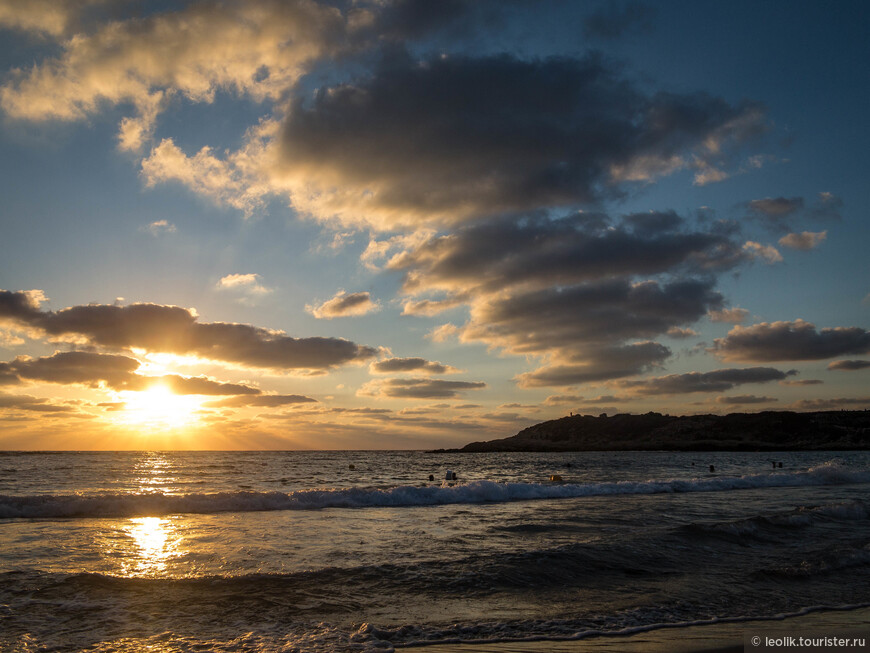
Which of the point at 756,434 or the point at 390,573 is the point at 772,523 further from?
the point at 756,434

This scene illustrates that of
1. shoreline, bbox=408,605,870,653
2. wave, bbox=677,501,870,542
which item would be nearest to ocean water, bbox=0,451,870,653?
wave, bbox=677,501,870,542

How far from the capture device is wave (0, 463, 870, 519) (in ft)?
72.4

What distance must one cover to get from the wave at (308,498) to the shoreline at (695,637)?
18632 mm

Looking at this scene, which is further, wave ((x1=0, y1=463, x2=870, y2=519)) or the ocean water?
wave ((x1=0, y1=463, x2=870, y2=519))

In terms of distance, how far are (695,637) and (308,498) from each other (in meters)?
21.1

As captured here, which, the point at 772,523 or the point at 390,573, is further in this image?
the point at 772,523

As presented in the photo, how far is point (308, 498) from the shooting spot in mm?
25969

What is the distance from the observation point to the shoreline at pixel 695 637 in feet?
24.9

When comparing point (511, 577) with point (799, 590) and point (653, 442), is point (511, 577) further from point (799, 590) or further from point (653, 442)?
point (653, 442)

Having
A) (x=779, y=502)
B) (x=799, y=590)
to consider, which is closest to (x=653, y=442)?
(x=779, y=502)

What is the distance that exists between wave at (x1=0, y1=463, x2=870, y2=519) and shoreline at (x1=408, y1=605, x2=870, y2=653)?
61.1ft

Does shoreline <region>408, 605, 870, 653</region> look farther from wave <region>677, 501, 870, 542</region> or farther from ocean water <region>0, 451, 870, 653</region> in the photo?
wave <region>677, 501, 870, 542</region>

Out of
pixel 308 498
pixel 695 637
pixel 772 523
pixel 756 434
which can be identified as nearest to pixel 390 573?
pixel 695 637

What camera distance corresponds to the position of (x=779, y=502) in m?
26.7
